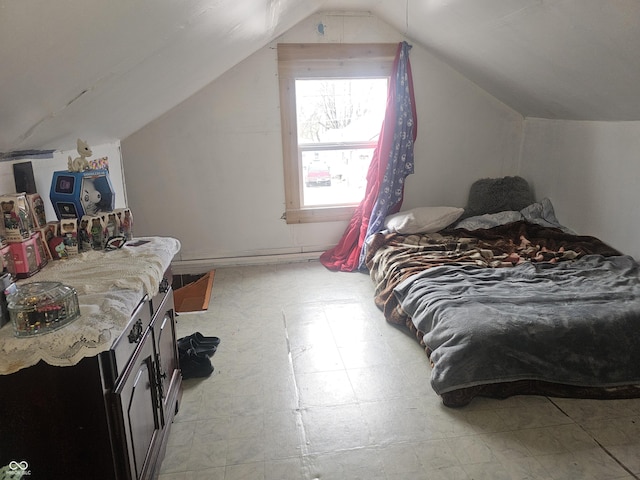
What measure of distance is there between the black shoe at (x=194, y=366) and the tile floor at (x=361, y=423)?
0.05 metres

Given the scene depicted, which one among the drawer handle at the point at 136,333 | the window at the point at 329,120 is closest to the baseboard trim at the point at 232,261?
the window at the point at 329,120

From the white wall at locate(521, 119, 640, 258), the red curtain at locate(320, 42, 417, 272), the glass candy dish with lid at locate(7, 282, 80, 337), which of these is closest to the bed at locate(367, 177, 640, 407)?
the white wall at locate(521, 119, 640, 258)

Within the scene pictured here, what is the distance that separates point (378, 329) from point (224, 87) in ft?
7.26

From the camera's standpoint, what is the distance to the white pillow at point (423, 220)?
374 cm

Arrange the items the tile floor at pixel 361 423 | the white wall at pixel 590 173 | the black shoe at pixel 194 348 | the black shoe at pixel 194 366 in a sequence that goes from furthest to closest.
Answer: the white wall at pixel 590 173 < the black shoe at pixel 194 348 < the black shoe at pixel 194 366 < the tile floor at pixel 361 423

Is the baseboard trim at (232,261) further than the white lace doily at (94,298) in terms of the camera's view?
Yes

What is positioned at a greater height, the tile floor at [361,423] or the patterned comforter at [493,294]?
the patterned comforter at [493,294]

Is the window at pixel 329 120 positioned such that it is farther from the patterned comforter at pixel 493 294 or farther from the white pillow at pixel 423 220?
the patterned comforter at pixel 493 294

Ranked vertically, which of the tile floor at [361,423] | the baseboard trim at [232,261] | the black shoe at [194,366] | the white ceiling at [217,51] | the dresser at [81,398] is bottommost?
the tile floor at [361,423]

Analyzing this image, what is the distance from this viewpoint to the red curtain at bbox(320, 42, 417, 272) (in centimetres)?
395

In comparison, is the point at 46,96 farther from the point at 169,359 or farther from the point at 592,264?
the point at 592,264

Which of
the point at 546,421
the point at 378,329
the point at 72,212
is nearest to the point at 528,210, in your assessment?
the point at 378,329

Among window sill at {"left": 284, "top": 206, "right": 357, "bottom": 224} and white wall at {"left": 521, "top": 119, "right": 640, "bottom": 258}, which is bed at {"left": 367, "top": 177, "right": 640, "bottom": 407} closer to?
white wall at {"left": 521, "top": 119, "right": 640, "bottom": 258}

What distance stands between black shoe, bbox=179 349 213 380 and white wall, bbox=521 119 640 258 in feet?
8.93
